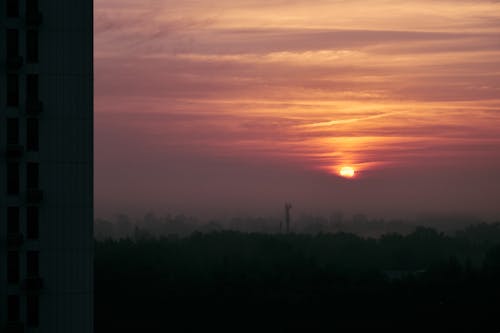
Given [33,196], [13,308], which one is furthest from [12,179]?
[13,308]

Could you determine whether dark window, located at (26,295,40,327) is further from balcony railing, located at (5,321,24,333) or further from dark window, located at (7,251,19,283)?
dark window, located at (7,251,19,283)

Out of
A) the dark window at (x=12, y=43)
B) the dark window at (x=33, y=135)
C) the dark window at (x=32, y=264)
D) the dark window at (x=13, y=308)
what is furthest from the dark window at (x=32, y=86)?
the dark window at (x=13, y=308)

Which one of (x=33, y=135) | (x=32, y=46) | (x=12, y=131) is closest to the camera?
(x=12, y=131)

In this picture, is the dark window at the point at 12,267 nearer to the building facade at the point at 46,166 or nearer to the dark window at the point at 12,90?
the building facade at the point at 46,166

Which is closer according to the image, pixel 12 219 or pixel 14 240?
pixel 14 240

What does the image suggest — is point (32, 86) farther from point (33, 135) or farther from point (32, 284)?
point (32, 284)

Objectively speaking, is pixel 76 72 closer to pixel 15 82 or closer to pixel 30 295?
pixel 15 82

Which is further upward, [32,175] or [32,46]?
[32,46]
